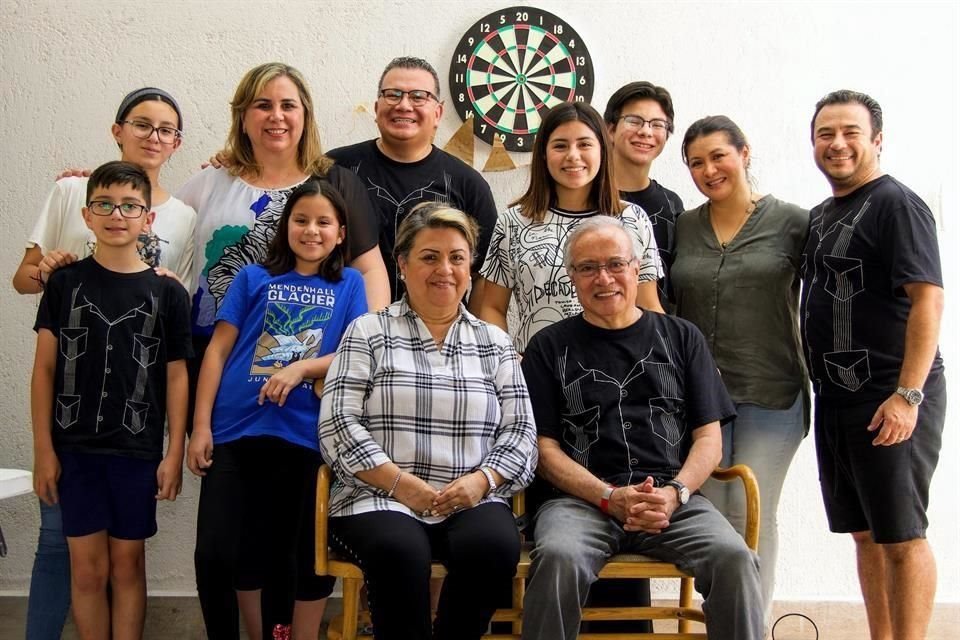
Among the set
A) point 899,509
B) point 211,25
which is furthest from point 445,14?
point 899,509

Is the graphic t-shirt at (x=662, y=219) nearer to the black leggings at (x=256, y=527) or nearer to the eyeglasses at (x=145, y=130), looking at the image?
the black leggings at (x=256, y=527)

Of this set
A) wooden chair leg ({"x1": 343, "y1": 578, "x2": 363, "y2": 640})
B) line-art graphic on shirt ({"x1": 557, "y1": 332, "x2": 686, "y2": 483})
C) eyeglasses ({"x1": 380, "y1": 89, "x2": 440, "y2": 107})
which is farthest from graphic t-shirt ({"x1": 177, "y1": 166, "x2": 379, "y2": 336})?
wooden chair leg ({"x1": 343, "y1": 578, "x2": 363, "y2": 640})

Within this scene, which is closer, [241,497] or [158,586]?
[241,497]

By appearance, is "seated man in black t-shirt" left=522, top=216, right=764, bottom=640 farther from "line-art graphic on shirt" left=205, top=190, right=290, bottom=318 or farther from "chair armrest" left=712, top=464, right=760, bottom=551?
"line-art graphic on shirt" left=205, top=190, right=290, bottom=318

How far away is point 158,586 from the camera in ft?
10.8

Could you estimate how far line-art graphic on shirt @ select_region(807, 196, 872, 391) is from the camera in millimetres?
2402

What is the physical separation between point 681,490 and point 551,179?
98 centimetres

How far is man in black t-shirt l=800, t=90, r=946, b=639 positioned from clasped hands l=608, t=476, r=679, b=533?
2.16 ft

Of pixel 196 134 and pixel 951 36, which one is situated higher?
pixel 951 36

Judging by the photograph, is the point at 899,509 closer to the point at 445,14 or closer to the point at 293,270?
the point at 293,270

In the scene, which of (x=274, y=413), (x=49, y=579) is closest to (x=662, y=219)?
(x=274, y=413)

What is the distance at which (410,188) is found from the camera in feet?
8.77

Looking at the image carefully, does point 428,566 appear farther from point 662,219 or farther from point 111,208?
point 662,219

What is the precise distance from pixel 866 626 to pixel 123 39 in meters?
3.64
